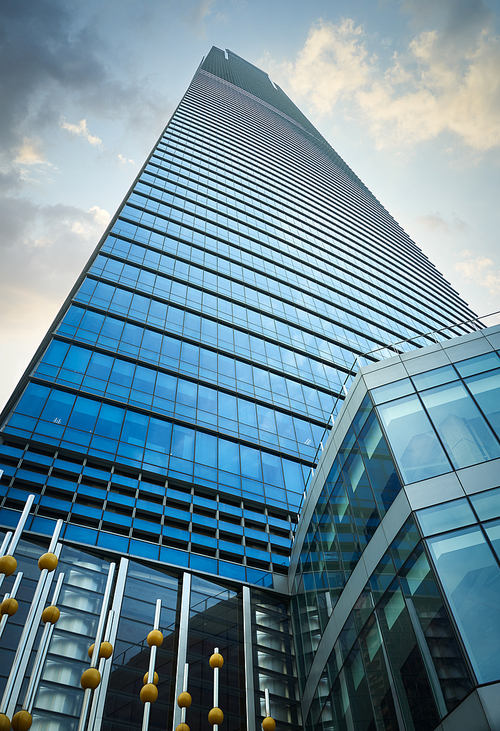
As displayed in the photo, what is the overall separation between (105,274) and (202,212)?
18.7 metres

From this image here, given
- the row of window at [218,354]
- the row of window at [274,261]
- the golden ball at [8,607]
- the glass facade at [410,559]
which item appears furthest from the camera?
the row of window at [274,261]

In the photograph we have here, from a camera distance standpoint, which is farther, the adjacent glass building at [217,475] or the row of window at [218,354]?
the row of window at [218,354]

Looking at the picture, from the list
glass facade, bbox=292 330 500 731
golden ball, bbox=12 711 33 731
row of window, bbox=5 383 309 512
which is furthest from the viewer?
row of window, bbox=5 383 309 512

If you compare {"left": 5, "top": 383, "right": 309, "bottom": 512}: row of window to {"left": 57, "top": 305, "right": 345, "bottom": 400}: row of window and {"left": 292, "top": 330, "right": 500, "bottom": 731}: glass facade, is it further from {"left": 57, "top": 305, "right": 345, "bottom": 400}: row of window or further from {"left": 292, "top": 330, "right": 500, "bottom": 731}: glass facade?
{"left": 292, "top": 330, "right": 500, "bottom": 731}: glass facade

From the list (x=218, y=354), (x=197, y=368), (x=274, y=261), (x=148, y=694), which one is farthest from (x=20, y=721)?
(x=274, y=261)

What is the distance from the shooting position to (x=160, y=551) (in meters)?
18.7

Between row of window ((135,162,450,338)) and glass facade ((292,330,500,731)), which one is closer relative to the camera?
glass facade ((292,330,500,731))

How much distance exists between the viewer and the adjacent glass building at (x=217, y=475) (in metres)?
12.7

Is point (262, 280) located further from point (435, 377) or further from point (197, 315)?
point (435, 377)

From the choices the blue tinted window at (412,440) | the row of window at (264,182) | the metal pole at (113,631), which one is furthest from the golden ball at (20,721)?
the row of window at (264,182)

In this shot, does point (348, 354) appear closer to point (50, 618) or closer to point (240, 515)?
point (240, 515)

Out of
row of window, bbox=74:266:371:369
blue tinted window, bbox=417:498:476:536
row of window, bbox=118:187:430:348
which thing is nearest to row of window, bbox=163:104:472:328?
row of window, bbox=118:187:430:348

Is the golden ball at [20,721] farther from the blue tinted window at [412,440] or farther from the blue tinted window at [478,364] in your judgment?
the blue tinted window at [478,364]

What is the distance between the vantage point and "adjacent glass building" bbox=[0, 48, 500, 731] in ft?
41.5
